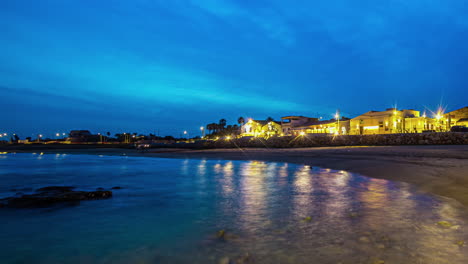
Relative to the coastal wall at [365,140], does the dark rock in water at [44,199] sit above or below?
below

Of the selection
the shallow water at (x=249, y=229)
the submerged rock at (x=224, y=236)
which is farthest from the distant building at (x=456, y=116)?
the submerged rock at (x=224, y=236)

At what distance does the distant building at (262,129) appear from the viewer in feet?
229

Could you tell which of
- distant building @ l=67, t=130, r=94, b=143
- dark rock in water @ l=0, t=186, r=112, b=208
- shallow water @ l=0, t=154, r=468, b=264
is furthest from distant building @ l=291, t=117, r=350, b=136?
distant building @ l=67, t=130, r=94, b=143

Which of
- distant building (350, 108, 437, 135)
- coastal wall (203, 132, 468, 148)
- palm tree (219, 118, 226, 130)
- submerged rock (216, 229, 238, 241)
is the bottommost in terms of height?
submerged rock (216, 229, 238, 241)

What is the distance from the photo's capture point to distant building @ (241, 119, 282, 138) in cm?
6986

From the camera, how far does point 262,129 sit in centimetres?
7531

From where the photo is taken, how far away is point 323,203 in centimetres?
687

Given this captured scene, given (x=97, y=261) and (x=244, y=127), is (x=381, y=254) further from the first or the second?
(x=244, y=127)

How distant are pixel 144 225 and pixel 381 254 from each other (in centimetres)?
454

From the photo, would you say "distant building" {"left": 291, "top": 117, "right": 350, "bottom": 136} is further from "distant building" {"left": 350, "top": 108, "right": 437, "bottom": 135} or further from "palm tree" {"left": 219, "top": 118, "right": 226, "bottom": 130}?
"palm tree" {"left": 219, "top": 118, "right": 226, "bottom": 130}

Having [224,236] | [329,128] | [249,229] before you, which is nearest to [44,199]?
[224,236]

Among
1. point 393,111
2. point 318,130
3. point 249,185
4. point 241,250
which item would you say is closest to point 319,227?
point 241,250

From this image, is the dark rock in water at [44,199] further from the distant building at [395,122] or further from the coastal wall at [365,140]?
the distant building at [395,122]

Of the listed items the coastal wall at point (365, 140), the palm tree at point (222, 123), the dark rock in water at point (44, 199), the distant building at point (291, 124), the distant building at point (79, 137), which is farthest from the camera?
the distant building at point (79, 137)
